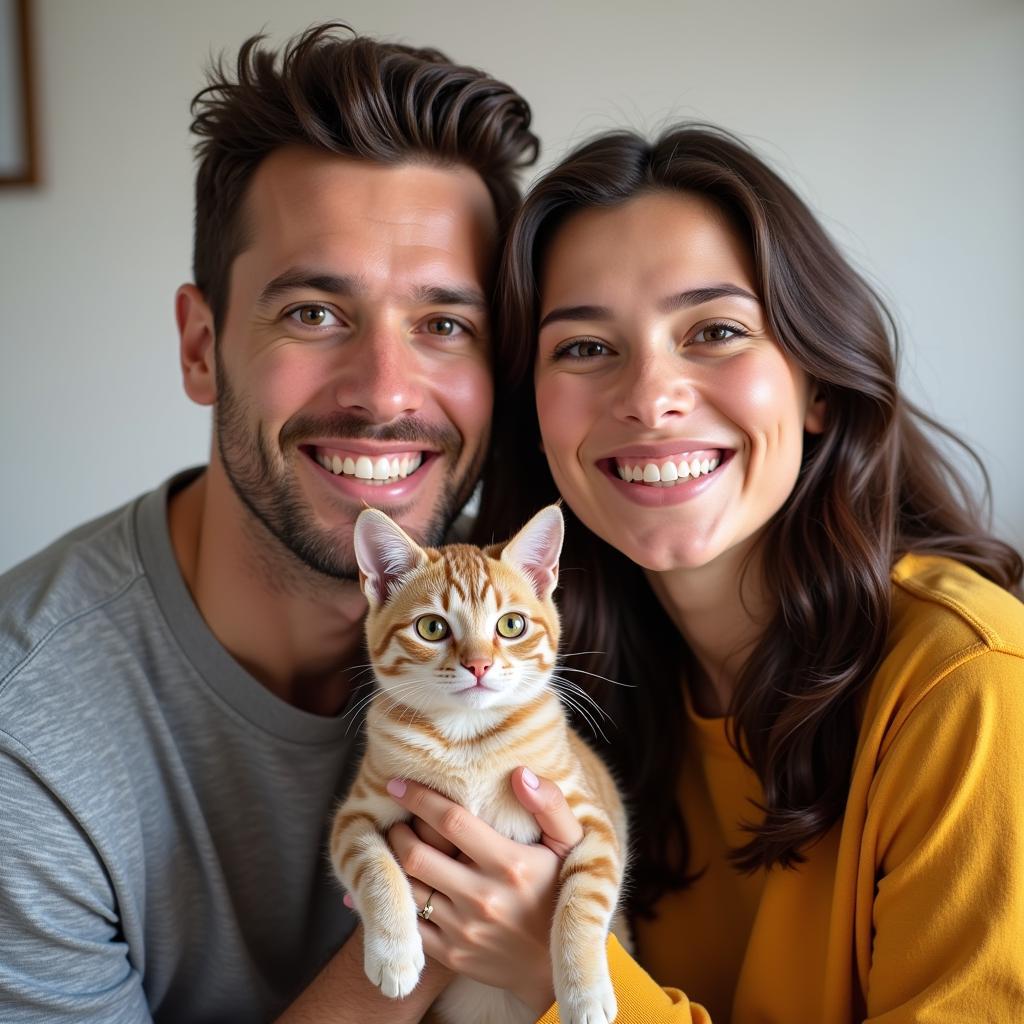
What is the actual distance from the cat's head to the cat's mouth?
21 cm

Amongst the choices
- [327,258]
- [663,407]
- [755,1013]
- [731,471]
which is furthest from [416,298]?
[755,1013]

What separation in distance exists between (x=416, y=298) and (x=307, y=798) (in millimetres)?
925

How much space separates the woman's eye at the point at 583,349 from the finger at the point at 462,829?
72 centimetres

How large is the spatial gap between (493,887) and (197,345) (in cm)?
118

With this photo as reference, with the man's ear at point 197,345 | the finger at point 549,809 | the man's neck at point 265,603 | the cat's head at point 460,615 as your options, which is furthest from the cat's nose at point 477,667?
the man's ear at point 197,345

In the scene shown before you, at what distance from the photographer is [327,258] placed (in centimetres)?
157

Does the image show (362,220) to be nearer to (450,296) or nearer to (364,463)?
(450,296)

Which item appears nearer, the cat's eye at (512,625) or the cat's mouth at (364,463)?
the cat's eye at (512,625)

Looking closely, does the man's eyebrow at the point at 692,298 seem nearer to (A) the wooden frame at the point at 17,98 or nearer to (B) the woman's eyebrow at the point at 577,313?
(B) the woman's eyebrow at the point at 577,313

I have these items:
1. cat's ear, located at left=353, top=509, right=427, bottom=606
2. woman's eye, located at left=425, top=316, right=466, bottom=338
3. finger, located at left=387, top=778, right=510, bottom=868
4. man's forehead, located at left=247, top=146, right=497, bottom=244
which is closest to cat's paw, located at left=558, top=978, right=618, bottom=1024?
finger, located at left=387, top=778, right=510, bottom=868

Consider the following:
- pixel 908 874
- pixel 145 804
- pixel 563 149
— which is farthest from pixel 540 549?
pixel 563 149

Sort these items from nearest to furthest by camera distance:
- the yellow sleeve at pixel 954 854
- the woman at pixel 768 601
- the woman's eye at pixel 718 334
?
the yellow sleeve at pixel 954 854
the woman at pixel 768 601
the woman's eye at pixel 718 334

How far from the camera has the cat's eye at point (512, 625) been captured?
4.42 ft

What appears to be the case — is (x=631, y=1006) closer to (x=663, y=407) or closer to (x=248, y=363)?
(x=663, y=407)
